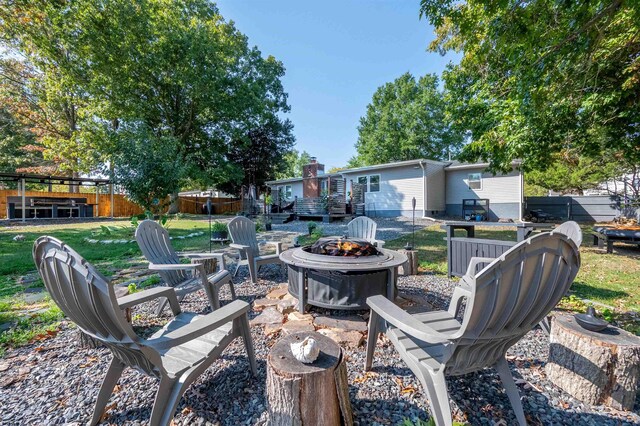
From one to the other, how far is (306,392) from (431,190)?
52.5ft

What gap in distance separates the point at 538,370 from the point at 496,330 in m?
1.21

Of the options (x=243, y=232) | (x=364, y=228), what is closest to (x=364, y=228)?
(x=364, y=228)

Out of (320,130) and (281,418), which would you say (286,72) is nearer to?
(320,130)

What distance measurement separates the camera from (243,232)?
190 inches

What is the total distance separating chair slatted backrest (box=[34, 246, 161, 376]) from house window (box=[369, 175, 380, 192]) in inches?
651

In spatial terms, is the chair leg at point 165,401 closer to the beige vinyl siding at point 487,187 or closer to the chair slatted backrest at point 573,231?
the chair slatted backrest at point 573,231

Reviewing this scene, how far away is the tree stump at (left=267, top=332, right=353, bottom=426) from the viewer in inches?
54.6

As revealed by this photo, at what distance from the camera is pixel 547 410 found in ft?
5.88

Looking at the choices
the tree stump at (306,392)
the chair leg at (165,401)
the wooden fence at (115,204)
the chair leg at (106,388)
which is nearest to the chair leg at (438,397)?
the tree stump at (306,392)

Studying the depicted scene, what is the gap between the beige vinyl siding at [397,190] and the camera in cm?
1559

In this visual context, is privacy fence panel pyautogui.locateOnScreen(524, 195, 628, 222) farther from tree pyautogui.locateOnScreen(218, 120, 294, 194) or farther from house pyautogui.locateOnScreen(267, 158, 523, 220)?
tree pyautogui.locateOnScreen(218, 120, 294, 194)

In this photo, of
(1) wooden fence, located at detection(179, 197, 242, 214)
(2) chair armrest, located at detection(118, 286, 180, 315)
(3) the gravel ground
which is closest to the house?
(1) wooden fence, located at detection(179, 197, 242, 214)

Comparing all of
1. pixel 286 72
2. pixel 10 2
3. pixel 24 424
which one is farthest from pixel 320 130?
pixel 24 424

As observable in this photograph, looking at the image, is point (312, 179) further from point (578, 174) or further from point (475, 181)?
point (578, 174)
